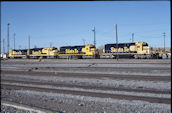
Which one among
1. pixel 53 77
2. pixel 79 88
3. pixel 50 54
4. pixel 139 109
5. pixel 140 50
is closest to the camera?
pixel 139 109

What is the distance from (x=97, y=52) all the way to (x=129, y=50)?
799 centimetres

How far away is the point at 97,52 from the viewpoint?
40.3 metres

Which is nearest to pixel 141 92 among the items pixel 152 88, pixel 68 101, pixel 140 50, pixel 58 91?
pixel 152 88

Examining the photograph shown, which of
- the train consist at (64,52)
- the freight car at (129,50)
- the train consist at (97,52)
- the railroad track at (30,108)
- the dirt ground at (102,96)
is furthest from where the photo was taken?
the train consist at (64,52)

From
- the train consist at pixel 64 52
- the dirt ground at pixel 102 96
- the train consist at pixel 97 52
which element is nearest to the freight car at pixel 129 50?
the train consist at pixel 97 52

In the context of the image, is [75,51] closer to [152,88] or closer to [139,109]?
[152,88]

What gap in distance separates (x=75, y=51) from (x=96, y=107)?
1288 inches

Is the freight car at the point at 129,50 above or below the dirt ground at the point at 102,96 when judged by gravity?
above

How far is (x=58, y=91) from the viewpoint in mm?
11945

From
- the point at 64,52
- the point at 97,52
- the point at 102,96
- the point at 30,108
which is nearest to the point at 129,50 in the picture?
the point at 97,52

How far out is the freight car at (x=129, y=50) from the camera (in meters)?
33.3

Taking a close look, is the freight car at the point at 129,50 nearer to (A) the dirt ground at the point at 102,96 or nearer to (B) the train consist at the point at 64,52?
(B) the train consist at the point at 64,52

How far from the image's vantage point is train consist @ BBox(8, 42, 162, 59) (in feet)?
111

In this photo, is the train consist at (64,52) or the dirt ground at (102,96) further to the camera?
the train consist at (64,52)
